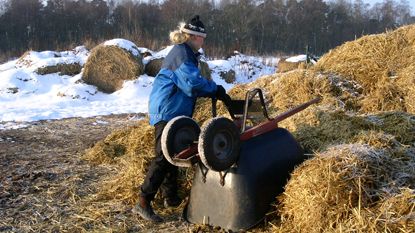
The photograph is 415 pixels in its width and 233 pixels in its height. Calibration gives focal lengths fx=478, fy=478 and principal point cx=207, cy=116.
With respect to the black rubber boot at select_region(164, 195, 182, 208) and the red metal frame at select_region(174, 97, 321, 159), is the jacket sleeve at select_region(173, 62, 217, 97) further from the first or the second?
the black rubber boot at select_region(164, 195, 182, 208)

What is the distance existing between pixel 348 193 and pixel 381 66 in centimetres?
333

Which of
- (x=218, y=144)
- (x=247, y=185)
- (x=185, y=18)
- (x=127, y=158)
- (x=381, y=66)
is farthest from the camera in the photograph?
(x=185, y=18)

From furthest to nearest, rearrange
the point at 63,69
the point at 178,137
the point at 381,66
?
the point at 63,69, the point at 381,66, the point at 178,137

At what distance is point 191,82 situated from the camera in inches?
160

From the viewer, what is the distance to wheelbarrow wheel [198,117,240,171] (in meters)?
3.61

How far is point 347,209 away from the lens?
354 centimetres

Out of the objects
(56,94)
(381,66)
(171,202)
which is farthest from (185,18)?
(171,202)

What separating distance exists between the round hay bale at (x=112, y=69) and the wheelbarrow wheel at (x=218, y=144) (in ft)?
42.1

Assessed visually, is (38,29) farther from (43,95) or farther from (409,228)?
(409,228)

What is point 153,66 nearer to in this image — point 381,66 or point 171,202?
point 381,66

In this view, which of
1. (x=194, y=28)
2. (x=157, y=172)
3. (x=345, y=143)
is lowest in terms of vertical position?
(x=157, y=172)

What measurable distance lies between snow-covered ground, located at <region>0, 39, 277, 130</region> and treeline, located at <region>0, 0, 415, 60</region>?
16367 mm

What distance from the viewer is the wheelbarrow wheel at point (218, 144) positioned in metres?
3.61

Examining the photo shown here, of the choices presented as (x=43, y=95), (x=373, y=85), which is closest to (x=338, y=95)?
(x=373, y=85)
